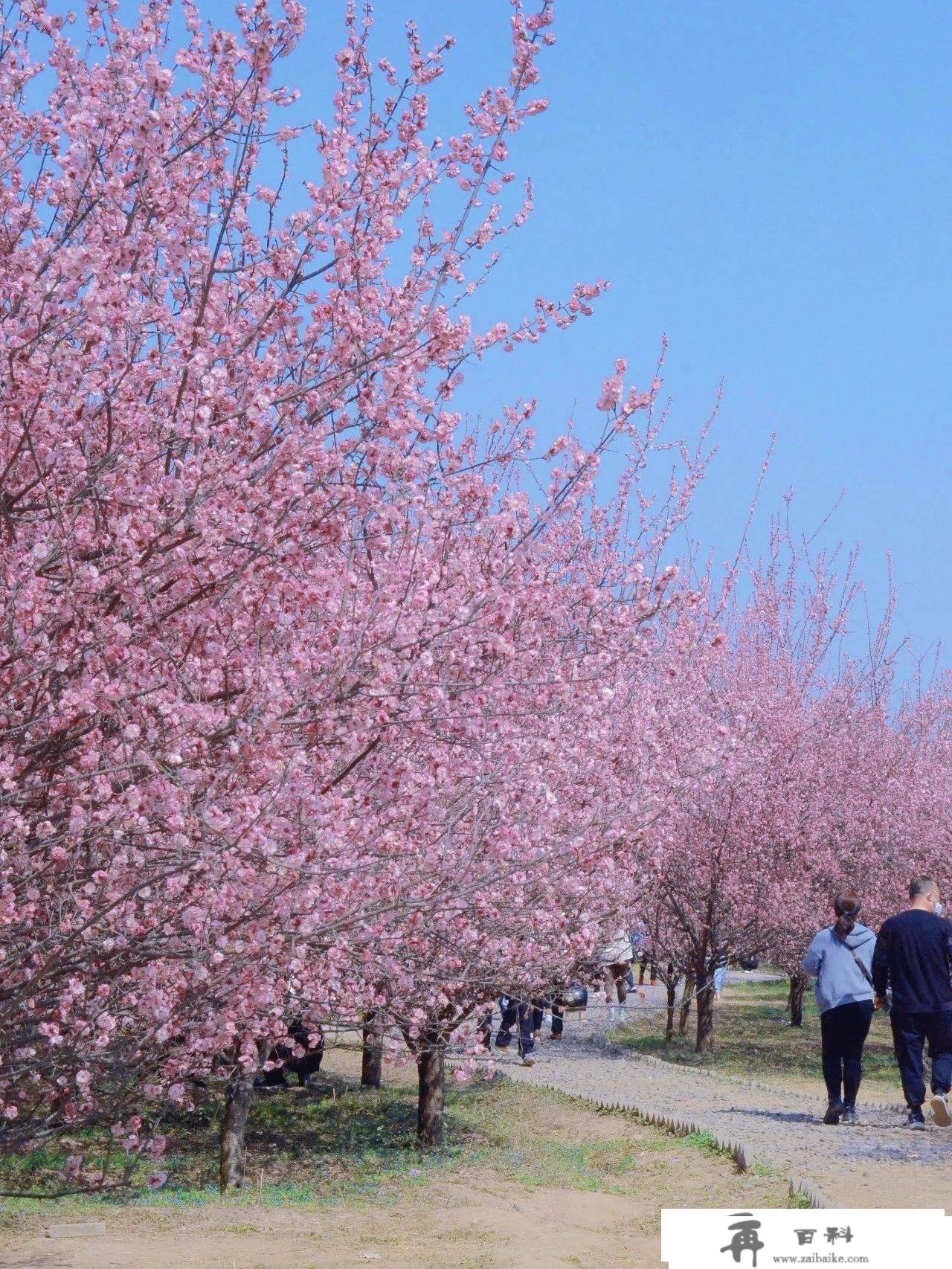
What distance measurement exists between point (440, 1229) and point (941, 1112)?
4072 mm

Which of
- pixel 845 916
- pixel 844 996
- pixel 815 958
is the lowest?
pixel 844 996

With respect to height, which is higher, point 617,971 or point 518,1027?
point 617,971

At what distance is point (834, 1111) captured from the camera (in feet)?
37.9

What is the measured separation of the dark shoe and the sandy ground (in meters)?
1.30

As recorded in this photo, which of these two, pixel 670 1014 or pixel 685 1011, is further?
pixel 685 1011

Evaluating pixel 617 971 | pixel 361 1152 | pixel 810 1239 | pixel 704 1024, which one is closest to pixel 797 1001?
pixel 617 971

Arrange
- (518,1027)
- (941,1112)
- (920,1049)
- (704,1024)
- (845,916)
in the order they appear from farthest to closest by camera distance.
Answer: (704,1024) → (518,1027) → (845,916) → (920,1049) → (941,1112)

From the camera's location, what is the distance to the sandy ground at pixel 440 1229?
8367 millimetres

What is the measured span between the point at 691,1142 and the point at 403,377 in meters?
8.39

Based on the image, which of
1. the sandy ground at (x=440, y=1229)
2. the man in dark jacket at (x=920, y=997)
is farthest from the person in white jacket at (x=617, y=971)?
the sandy ground at (x=440, y=1229)

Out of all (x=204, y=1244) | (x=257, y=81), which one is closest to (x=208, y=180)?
(x=257, y=81)

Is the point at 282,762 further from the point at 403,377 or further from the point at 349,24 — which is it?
the point at 349,24

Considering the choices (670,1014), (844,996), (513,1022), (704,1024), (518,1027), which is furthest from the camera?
(670,1014)

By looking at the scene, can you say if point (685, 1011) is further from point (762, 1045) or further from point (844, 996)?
point (844, 996)
